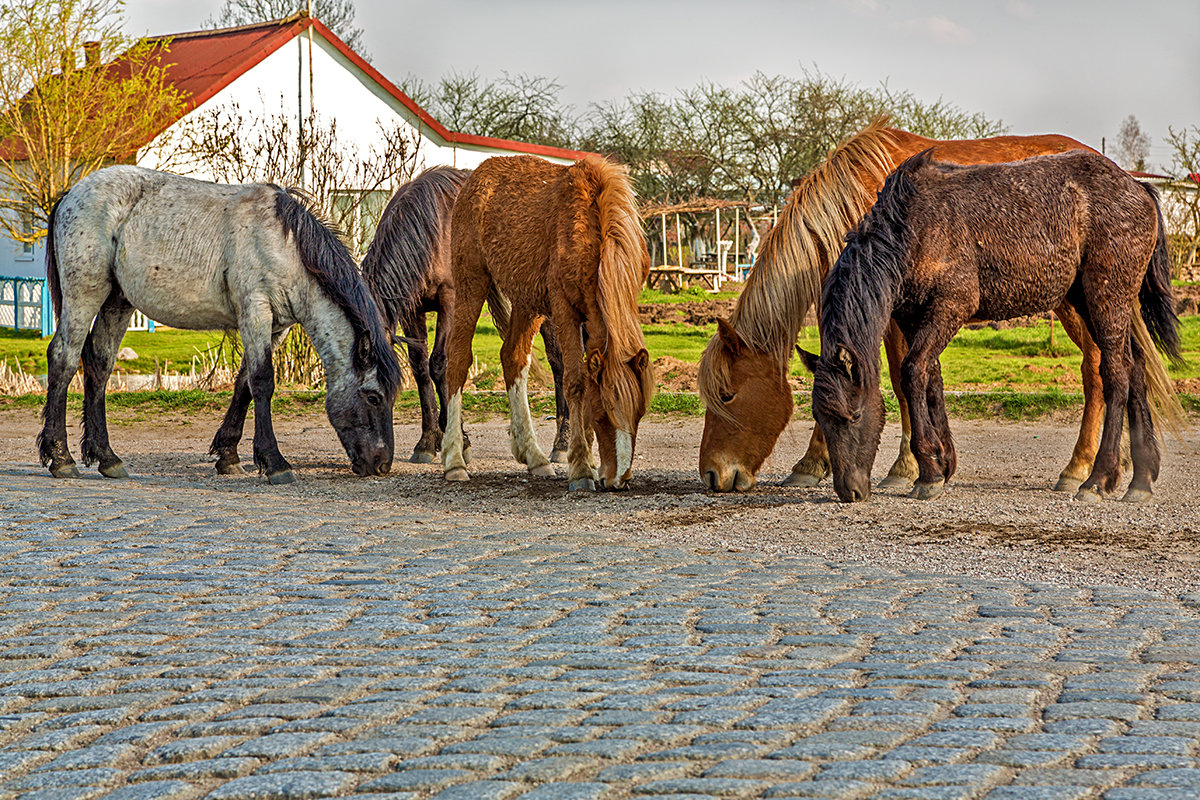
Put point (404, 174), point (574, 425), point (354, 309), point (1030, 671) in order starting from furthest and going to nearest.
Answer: point (404, 174)
point (354, 309)
point (574, 425)
point (1030, 671)

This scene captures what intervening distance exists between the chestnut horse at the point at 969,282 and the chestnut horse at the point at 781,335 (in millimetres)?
426

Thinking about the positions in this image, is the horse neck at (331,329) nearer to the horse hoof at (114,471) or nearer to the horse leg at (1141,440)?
the horse hoof at (114,471)

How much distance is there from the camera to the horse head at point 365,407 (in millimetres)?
9172

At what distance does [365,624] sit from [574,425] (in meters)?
3.87

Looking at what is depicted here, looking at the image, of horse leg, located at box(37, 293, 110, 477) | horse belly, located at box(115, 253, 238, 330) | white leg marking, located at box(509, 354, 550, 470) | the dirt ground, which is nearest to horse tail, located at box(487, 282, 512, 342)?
white leg marking, located at box(509, 354, 550, 470)

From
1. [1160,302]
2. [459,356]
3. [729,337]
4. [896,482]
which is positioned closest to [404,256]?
[459,356]

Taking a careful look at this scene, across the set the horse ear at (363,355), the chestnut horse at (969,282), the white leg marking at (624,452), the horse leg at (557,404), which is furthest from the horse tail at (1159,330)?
the horse ear at (363,355)

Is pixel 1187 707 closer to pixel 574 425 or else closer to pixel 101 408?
pixel 574 425

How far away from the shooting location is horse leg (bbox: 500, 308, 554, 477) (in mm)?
9445

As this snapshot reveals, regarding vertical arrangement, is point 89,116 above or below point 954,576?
above

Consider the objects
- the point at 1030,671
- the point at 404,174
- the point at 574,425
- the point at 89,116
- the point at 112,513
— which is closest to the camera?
the point at 1030,671

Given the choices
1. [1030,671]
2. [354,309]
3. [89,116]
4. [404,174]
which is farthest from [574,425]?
[89,116]

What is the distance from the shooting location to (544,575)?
577 cm

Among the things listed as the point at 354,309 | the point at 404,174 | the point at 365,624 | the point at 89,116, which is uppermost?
the point at 89,116
